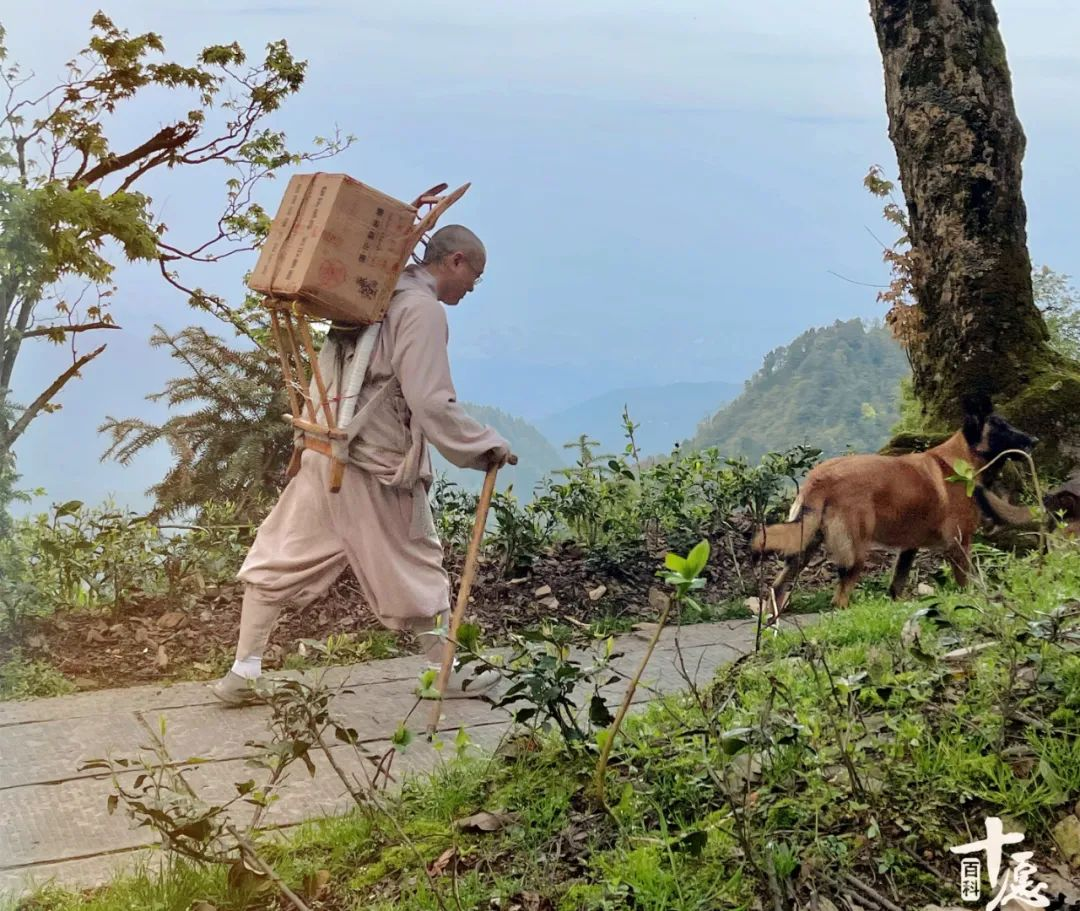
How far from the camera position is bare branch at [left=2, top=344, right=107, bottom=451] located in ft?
9.83

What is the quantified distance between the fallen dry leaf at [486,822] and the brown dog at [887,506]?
210 centimetres

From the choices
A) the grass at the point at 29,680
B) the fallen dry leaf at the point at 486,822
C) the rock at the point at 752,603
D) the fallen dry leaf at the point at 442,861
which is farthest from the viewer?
the rock at the point at 752,603

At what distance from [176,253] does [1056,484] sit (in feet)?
13.2

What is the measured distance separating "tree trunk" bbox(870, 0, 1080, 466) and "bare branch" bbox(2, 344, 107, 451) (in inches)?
158

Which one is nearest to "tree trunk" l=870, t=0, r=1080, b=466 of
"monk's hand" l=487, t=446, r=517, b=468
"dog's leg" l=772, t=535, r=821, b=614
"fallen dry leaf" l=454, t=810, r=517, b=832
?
"dog's leg" l=772, t=535, r=821, b=614

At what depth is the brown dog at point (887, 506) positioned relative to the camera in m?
4.54

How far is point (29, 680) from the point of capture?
4.18 m

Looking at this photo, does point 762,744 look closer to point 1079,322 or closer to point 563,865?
point 563,865

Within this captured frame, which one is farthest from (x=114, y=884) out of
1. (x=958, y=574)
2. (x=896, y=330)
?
(x=896, y=330)

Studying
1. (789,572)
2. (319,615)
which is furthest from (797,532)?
(319,615)

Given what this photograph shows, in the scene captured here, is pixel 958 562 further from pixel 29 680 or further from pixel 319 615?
pixel 29 680

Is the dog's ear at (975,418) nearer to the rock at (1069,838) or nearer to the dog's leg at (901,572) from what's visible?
the dog's leg at (901,572)

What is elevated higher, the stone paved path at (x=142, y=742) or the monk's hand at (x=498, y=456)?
the monk's hand at (x=498, y=456)

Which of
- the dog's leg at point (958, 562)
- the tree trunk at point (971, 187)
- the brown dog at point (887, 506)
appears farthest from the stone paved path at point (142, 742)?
the tree trunk at point (971, 187)
